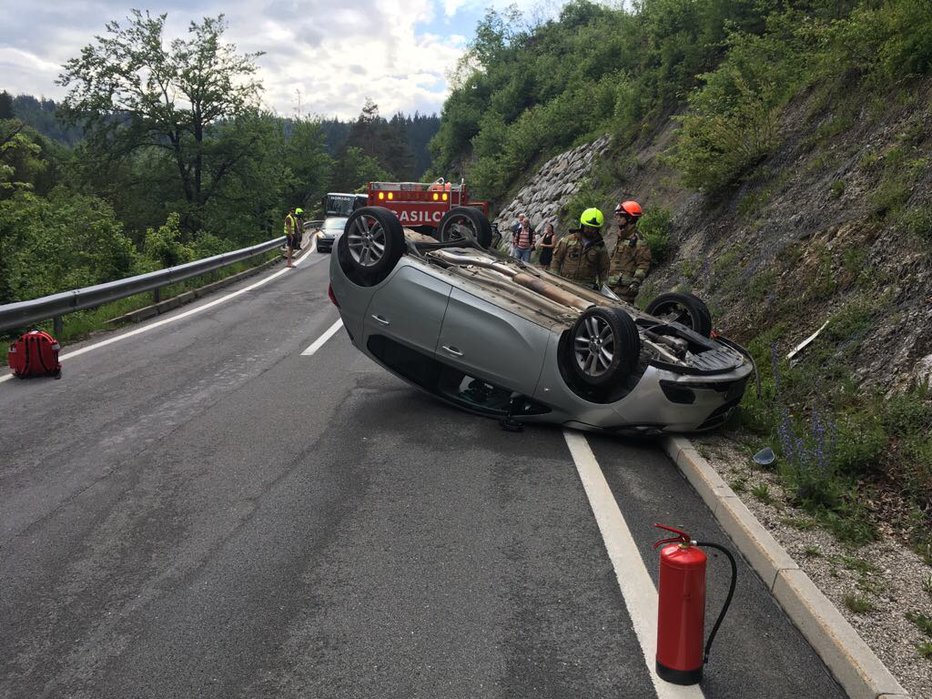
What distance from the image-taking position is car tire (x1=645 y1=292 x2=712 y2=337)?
25.2 feet

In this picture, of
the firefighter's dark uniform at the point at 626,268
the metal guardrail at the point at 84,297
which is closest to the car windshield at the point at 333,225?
the metal guardrail at the point at 84,297

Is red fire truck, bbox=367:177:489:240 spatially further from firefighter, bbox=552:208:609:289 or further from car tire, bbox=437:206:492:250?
firefighter, bbox=552:208:609:289

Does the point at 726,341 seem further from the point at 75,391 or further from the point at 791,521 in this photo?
the point at 75,391

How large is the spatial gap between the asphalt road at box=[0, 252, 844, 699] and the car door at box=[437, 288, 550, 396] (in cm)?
55

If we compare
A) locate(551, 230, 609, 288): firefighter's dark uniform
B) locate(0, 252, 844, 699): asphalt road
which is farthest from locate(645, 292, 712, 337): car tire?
locate(0, 252, 844, 699): asphalt road

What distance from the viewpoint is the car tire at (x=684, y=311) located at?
7.69m

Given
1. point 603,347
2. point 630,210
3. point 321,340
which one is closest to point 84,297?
point 321,340

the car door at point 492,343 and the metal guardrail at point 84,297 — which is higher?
the car door at point 492,343

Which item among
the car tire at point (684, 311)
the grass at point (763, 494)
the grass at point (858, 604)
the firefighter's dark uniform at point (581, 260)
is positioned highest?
the firefighter's dark uniform at point (581, 260)

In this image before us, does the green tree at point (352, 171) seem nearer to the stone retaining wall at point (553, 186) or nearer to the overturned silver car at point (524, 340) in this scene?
the stone retaining wall at point (553, 186)

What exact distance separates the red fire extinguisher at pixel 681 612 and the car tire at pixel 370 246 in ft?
15.6

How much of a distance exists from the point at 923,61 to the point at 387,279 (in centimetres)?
754

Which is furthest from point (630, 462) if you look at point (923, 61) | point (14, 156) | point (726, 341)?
point (14, 156)

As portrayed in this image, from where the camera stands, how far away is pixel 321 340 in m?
11.6
